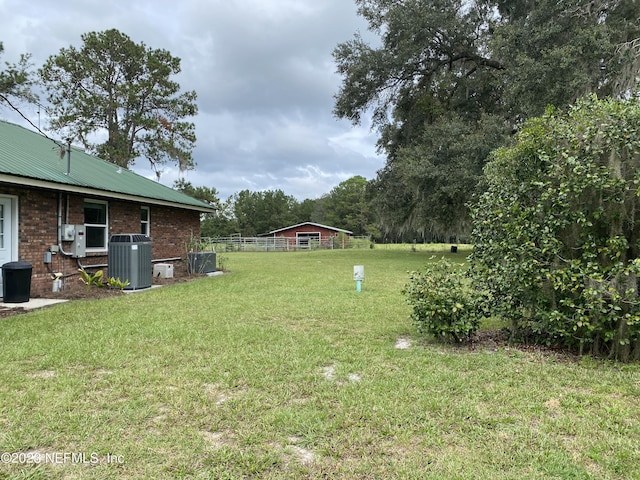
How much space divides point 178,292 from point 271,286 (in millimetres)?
2216

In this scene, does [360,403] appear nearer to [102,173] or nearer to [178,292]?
[178,292]

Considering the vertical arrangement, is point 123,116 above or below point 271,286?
above

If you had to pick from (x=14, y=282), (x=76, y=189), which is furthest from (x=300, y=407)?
(x=76, y=189)

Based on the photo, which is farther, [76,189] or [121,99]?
[121,99]

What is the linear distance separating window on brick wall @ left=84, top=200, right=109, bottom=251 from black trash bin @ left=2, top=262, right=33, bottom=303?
2.37 metres

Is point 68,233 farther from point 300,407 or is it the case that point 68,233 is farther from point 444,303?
point 444,303

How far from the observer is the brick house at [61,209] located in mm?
7543

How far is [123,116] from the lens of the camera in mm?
24188

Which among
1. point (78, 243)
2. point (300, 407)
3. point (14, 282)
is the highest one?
point (78, 243)

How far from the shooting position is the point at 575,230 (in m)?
3.99

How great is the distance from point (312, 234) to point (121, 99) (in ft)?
76.5

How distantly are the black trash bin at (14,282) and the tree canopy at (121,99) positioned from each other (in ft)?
52.9

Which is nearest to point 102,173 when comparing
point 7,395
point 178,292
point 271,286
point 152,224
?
point 152,224

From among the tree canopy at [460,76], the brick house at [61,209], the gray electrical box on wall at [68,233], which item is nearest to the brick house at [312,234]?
the tree canopy at [460,76]
